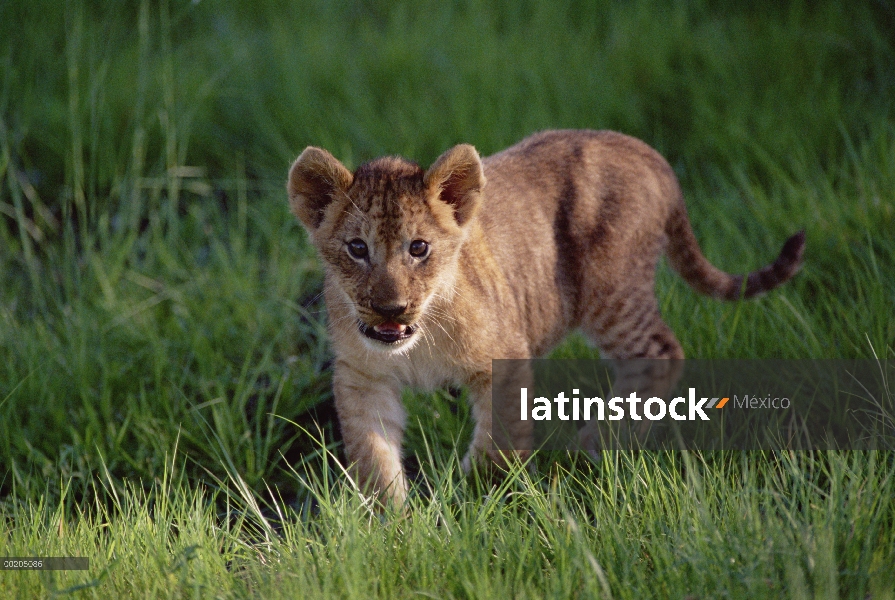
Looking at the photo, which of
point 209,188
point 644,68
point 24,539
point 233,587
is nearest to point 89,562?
point 24,539

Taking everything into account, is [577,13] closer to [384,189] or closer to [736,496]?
[384,189]

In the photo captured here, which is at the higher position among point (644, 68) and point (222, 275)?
point (644, 68)

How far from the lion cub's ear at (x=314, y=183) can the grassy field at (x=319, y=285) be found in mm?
445

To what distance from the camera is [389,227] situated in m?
3.86

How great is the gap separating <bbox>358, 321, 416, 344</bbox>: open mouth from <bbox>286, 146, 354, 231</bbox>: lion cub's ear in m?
0.55

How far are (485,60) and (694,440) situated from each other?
4203mm

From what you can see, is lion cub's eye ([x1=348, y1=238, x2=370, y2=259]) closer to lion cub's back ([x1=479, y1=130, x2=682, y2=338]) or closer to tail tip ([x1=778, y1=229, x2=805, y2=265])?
lion cub's back ([x1=479, y1=130, x2=682, y2=338])

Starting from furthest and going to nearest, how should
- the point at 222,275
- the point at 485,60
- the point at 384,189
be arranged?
the point at 485,60 < the point at 222,275 < the point at 384,189

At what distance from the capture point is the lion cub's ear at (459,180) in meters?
3.92

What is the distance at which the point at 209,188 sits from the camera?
21.9 feet

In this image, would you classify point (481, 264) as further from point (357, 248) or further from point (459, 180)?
point (357, 248)

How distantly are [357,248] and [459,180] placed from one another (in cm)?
51

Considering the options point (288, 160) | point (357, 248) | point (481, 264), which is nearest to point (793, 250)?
point (481, 264)

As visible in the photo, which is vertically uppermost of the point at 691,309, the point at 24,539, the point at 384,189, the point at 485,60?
the point at 485,60
